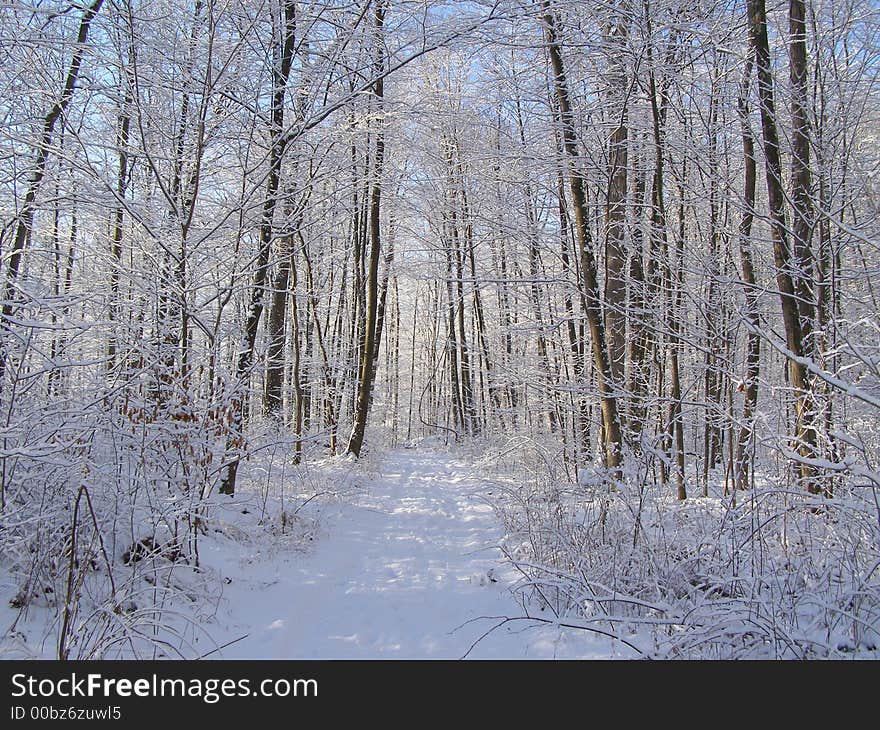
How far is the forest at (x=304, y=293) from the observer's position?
2979mm

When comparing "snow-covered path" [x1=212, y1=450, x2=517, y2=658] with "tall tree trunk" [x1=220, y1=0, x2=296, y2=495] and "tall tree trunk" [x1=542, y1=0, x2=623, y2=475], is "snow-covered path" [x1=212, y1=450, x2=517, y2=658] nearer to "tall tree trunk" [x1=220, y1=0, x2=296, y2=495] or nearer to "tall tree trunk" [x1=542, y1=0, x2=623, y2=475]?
"tall tree trunk" [x1=220, y1=0, x2=296, y2=495]

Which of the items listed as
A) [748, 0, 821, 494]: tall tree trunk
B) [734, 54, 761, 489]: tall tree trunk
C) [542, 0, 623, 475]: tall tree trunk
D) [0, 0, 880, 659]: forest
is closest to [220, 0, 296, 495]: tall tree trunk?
[0, 0, 880, 659]: forest

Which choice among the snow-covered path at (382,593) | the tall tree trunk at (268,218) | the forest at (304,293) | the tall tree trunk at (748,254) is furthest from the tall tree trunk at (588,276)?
the tall tree trunk at (268,218)

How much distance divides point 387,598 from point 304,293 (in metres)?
4.31

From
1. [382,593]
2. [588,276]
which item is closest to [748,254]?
[588,276]

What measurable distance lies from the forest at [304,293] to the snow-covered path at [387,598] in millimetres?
39

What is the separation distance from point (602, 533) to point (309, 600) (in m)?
2.49

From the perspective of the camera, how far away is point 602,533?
414 centimetres

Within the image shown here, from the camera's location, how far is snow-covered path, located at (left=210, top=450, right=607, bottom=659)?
3042mm

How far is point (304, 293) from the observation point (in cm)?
678

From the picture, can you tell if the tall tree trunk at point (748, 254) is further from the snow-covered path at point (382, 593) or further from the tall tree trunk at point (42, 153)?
the tall tree trunk at point (42, 153)

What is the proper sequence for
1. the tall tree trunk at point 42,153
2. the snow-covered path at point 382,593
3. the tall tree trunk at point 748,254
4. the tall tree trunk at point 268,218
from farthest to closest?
1. the tall tree trunk at point 748,254
2. the tall tree trunk at point 268,218
3. the tall tree trunk at point 42,153
4. the snow-covered path at point 382,593

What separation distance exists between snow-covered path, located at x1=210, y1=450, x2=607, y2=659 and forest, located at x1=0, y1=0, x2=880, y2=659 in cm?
4
